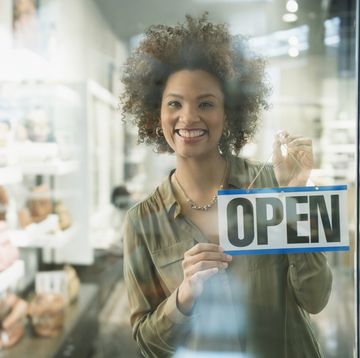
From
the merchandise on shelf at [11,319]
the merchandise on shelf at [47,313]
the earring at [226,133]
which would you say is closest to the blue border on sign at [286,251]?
the earring at [226,133]

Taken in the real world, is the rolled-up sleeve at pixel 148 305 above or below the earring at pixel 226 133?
below

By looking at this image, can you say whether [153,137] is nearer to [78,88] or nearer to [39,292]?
[78,88]

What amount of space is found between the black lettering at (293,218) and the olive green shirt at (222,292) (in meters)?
0.03

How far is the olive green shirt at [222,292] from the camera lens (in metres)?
0.93

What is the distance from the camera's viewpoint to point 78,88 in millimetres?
1879

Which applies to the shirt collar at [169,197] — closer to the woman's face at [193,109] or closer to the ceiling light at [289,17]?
the woman's face at [193,109]

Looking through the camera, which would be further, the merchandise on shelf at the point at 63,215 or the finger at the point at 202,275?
the merchandise on shelf at the point at 63,215

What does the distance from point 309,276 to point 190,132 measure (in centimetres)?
33

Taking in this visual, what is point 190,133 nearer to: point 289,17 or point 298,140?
point 298,140

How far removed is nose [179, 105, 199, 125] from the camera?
907 millimetres

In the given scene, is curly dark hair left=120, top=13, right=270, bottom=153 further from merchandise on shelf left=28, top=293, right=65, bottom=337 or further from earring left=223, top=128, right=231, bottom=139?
merchandise on shelf left=28, top=293, right=65, bottom=337

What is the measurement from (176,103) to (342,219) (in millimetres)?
357

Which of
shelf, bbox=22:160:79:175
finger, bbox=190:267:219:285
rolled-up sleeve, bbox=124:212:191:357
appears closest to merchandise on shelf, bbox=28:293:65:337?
shelf, bbox=22:160:79:175

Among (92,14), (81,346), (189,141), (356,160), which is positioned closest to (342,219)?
(356,160)
